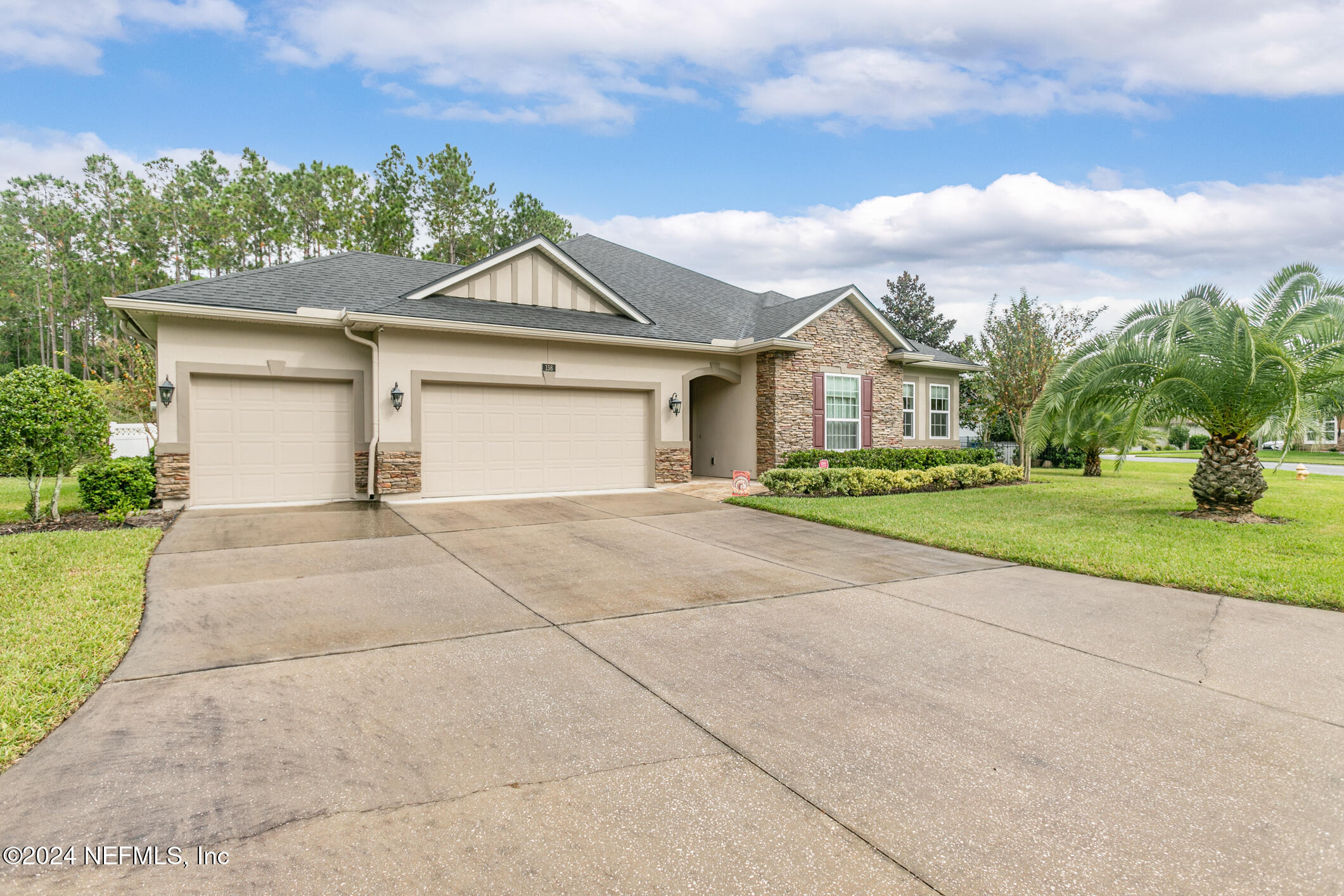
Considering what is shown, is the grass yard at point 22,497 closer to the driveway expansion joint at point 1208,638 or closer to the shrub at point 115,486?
the shrub at point 115,486

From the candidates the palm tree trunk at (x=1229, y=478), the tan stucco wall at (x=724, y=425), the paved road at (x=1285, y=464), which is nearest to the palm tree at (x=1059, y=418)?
the palm tree trunk at (x=1229, y=478)

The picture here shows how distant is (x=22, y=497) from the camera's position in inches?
488

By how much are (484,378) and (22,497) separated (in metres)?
9.03

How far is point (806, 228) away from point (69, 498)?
28.6 m

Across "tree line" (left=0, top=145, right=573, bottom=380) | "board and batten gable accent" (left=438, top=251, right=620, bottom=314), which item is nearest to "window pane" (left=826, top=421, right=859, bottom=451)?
"board and batten gable accent" (left=438, top=251, right=620, bottom=314)

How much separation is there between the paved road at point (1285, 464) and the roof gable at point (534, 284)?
50.5 ft

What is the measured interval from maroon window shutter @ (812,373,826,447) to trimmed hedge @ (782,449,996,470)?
1.16 feet

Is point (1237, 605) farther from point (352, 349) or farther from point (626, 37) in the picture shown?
point (352, 349)

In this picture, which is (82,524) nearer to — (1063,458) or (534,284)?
(534,284)

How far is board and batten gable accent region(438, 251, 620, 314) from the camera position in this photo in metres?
13.4

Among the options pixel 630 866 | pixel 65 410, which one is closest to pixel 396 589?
pixel 630 866

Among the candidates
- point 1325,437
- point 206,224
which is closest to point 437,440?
point 1325,437

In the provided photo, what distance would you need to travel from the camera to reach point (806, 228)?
31.3 meters

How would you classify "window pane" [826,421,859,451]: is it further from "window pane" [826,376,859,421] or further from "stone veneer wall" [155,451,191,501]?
"stone veneer wall" [155,451,191,501]
